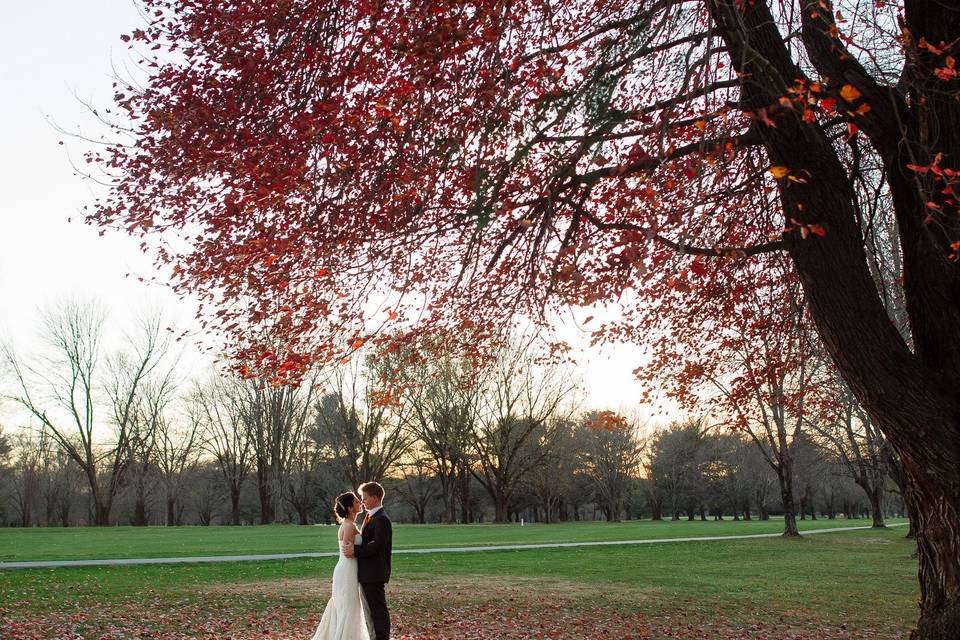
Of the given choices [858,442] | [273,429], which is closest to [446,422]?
[273,429]

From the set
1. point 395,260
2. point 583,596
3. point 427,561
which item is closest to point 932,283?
point 395,260

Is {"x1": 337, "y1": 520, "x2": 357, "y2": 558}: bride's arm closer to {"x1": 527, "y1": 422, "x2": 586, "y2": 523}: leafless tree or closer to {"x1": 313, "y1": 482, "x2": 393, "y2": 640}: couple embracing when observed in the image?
{"x1": 313, "y1": 482, "x2": 393, "y2": 640}: couple embracing

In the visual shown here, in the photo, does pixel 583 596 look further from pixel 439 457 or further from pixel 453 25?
pixel 439 457

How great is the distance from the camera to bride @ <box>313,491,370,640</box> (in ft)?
26.7

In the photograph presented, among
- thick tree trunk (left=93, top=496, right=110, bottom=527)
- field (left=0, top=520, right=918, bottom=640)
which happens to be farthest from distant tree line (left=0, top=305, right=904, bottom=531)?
field (left=0, top=520, right=918, bottom=640)

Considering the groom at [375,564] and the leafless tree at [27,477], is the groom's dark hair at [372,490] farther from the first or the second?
the leafless tree at [27,477]

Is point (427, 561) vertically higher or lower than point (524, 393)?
lower

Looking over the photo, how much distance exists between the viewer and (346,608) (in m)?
8.15

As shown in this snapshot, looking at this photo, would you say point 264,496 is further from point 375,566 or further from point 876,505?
point 375,566

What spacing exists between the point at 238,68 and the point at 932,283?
7.32 meters

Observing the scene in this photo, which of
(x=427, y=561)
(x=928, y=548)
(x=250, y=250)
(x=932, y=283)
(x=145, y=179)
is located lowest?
(x=427, y=561)

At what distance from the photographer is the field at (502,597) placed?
34.9 ft

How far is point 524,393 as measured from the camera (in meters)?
53.7

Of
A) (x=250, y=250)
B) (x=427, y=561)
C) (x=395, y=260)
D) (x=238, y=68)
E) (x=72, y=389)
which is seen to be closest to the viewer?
(x=238, y=68)
